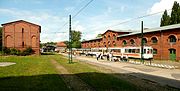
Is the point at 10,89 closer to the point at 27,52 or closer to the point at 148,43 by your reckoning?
the point at 148,43

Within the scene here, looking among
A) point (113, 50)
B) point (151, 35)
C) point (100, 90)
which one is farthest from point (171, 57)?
point (100, 90)

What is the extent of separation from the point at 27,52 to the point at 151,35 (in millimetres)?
31129

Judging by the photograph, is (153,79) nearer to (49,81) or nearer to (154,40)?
(49,81)

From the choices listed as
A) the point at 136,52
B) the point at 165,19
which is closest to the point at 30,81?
the point at 136,52

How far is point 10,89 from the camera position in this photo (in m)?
11.0

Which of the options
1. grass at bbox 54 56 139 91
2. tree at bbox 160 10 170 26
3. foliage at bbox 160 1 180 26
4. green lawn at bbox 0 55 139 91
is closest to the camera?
green lawn at bbox 0 55 139 91

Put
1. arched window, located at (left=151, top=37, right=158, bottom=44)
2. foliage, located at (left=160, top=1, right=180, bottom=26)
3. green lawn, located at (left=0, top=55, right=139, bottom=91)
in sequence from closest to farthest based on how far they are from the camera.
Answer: green lawn, located at (left=0, top=55, right=139, bottom=91) < arched window, located at (left=151, top=37, right=158, bottom=44) < foliage, located at (left=160, top=1, right=180, bottom=26)

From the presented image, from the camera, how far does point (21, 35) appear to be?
191 feet

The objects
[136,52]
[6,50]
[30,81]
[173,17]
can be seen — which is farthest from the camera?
[173,17]

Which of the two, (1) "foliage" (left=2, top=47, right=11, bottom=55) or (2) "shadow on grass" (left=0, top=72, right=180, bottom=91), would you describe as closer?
(2) "shadow on grass" (left=0, top=72, right=180, bottom=91)

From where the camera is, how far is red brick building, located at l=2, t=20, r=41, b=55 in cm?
5731

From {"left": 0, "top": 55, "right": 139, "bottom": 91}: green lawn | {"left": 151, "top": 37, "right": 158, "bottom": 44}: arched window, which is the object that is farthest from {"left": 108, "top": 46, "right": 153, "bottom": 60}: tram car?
{"left": 0, "top": 55, "right": 139, "bottom": 91}: green lawn

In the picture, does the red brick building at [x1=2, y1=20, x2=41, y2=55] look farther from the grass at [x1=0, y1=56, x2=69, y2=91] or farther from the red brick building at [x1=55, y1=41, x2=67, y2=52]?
the red brick building at [x1=55, y1=41, x2=67, y2=52]

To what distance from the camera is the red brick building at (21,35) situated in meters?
57.3
